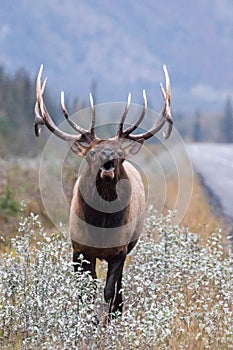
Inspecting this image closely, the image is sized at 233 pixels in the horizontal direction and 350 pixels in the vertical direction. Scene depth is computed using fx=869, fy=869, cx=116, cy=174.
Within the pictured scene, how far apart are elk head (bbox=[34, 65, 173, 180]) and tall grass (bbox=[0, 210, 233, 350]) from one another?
0.96m

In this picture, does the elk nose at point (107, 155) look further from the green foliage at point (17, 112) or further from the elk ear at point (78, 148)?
the green foliage at point (17, 112)

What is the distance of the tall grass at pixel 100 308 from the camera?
21.5 feet

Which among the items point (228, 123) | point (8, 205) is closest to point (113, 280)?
point (8, 205)

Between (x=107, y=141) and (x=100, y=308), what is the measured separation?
160 centimetres

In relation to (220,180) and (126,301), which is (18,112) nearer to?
(220,180)

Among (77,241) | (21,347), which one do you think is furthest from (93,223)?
(21,347)

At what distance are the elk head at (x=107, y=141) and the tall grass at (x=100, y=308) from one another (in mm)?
955

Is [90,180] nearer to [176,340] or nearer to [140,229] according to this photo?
[140,229]

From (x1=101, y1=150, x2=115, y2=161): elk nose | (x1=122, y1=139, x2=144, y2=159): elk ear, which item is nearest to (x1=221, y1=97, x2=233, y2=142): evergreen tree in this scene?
(x1=122, y1=139, x2=144, y2=159): elk ear

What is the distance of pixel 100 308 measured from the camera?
8.23 m

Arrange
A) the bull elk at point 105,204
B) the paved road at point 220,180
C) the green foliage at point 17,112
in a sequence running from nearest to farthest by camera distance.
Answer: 1. the bull elk at point 105,204
2. the paved road at point 220,180
3. the green foliage at point 17,112

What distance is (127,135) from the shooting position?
868cm

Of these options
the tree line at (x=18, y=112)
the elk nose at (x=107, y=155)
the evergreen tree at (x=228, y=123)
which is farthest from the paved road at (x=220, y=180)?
the evergreen tree at (x=228, y=123)

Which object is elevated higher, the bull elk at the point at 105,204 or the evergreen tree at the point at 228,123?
the bull elk at the point at 105,204
